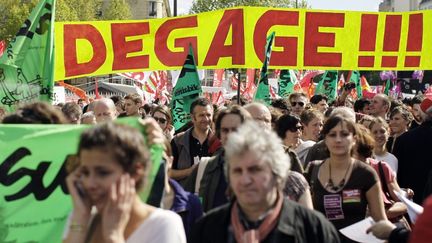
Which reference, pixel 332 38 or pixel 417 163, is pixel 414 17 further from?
pixel 417 163

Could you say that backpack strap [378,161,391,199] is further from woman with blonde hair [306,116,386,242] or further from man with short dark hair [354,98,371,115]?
man with short dark hair [354,98,371,115]

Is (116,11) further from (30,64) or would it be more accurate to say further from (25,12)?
(30,64)

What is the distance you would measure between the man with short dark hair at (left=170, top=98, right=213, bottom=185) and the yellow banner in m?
3.69

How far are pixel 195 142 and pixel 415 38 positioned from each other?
6.01m

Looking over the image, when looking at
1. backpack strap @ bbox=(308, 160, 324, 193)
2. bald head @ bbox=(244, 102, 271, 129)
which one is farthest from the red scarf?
bald head @ bbox=(244, 102, 271, 129)

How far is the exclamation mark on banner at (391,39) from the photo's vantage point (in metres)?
12.6

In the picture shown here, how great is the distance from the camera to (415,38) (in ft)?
41.3

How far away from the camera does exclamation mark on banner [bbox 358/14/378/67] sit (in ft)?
40.9

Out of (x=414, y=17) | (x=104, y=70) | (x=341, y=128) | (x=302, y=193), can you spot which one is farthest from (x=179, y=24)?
(x=302, y=193)

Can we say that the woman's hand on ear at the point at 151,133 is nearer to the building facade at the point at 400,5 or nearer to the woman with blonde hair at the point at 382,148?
the woman with blonde hair at the point at 382,148

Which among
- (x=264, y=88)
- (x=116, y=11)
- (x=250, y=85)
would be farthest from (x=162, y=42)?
(x=116, y=11)

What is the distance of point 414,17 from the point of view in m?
12.7

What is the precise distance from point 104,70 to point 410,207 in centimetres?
716

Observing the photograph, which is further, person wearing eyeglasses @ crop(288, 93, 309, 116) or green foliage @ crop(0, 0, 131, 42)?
green foliage @ crop(0, 0, 131, 42)
